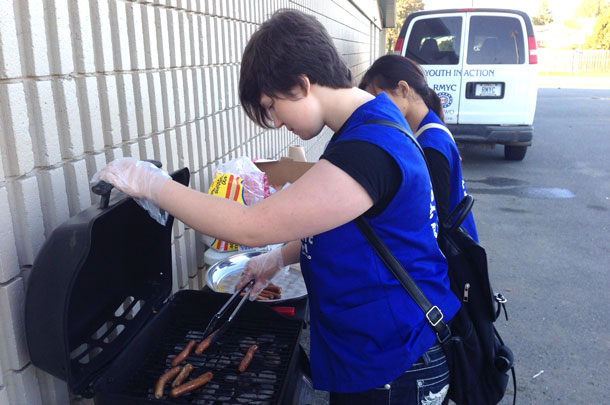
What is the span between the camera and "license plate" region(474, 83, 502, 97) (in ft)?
29.8

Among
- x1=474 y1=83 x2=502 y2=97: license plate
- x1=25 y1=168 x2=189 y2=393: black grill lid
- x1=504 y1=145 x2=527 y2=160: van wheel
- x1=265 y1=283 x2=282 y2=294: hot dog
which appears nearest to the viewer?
x1=25 y1=168 x2=189 y2=393: black grill lid

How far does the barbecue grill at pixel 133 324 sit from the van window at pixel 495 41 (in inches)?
325

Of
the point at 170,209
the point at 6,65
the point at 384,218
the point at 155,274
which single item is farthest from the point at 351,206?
the point at 6,65

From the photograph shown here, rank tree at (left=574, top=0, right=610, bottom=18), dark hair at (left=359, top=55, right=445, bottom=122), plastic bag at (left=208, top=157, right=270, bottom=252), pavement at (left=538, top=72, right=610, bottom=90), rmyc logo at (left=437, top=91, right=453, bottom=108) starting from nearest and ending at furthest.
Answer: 1. plastic bag at (left=208, top=157, right=270, bottom=252)
2. dark hair at (left=359, top=55, right=445, bottom=122)
3. rmyc logo at (left=437, top=91, right=453, bottom=108)
4. pavement at (left=538, top=72, right=610, bottom=90)
5. tree at (left=574, top=0, right=610, bottom=18)

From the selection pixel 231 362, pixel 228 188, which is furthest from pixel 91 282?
pixel 228 188

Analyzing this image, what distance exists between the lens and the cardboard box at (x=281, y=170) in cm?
366

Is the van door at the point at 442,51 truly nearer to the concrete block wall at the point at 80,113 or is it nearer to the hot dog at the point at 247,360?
the concrete block wall at the point at 80,113

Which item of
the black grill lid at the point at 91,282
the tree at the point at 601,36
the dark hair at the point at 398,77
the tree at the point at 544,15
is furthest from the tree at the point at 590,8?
the black grill lid at the point at 91,282

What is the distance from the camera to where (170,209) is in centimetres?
153

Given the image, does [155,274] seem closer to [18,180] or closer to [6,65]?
[18,180]

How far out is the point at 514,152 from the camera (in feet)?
34.6

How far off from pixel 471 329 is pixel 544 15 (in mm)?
117583

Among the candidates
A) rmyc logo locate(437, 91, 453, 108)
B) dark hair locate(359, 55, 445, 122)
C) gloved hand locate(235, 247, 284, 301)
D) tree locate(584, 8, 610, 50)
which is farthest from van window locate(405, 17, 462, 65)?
tree locate(584, 8, 610, 50)

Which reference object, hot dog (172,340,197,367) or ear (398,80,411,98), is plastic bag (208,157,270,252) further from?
hot dog (172,340,197,367)
